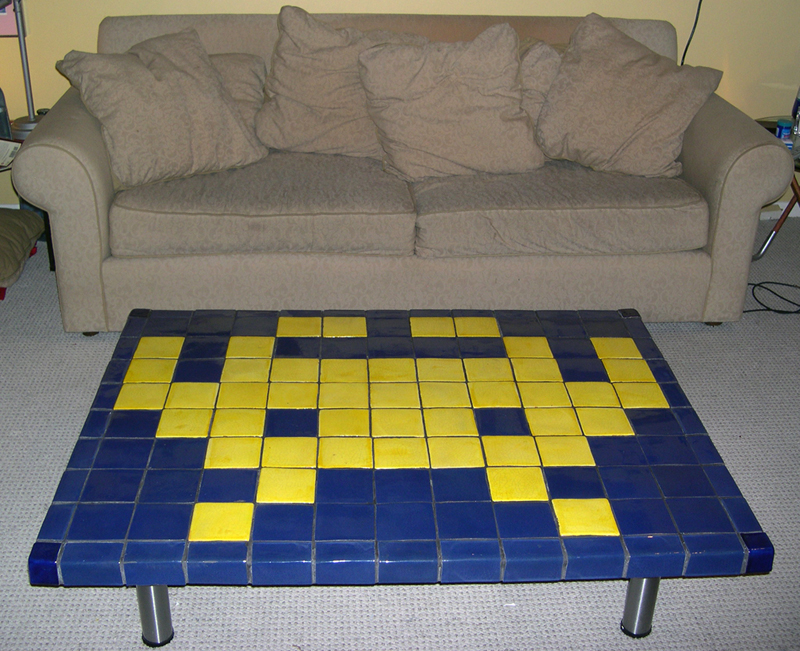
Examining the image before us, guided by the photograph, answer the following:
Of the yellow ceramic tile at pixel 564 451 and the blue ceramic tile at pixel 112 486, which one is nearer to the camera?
the blue ceramic tile at pixel 112 486

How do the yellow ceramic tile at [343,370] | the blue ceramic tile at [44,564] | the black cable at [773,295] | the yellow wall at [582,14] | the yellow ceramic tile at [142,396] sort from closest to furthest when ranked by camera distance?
the blue ceramic tile at [44,564] → the yellow ceramic tile at [142,396] → the yellow ceramic tile at [343,370] → the black cable at [773,295] → the yellow wall at [582,14]

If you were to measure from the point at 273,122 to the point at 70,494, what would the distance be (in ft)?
5.41

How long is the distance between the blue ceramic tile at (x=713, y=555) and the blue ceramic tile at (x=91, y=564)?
98 centimetres


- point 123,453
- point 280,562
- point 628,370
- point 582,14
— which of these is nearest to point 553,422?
point 628,370

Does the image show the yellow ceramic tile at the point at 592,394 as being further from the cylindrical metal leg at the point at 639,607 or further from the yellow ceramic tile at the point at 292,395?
the yellow ceramic tile at the point at 292,395

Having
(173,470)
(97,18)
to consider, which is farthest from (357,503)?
(97,18)

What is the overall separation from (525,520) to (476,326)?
2.20 ft

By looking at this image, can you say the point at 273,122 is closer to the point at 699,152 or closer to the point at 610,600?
the point at 699,152

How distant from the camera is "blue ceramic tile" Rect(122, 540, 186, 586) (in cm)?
126

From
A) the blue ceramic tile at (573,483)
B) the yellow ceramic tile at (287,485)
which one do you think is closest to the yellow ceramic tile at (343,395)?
the yellow ceramic tile at (287,485)

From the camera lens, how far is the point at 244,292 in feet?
7.96

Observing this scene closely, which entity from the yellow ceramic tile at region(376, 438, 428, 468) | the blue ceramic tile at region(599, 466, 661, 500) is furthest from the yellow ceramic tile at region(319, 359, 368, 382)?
the blue ceramic tile at region(599, 466, 661, 500)

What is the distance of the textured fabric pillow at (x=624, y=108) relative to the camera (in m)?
2.55

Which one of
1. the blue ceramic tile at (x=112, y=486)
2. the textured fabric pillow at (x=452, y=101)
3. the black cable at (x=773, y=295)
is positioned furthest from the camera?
the black cable at (x=773, y=295)
